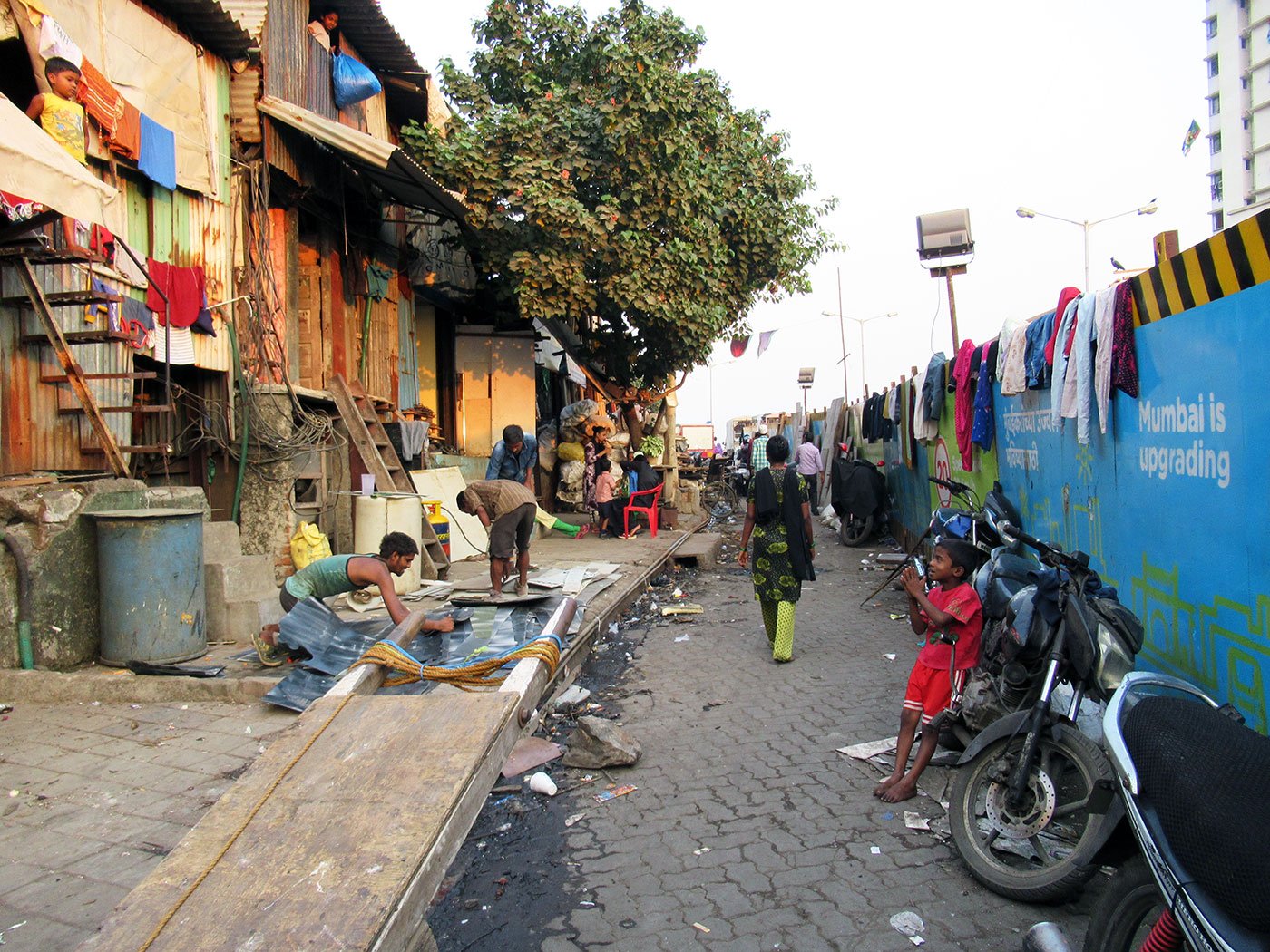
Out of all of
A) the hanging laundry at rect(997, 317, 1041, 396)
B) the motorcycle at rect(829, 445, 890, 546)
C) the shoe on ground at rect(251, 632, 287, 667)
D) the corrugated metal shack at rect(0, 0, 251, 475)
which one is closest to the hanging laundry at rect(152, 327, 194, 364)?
the corrugated metal shack at rect(0, 0, 251, 475)

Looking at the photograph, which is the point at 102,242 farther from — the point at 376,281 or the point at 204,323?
the point at 376,281

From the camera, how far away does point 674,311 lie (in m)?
12.8

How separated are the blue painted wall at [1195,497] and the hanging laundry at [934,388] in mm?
3660

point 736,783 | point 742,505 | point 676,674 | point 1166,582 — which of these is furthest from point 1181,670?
point 742,505

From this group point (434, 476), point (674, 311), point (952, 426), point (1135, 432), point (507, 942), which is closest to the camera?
point (507, 942)

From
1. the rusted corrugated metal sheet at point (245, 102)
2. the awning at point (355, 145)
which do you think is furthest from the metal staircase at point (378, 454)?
the rusted corrugated metal sheet at point (245, 102)

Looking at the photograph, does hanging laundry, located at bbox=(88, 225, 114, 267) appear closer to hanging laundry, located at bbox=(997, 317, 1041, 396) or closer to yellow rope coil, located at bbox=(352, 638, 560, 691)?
yellow rope coil, located at bbox=(352, 638, 560, 691)

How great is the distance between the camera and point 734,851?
360 centimetres

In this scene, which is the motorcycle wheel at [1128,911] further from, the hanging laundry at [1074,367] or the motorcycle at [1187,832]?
the hanging laundry at [1074,367]

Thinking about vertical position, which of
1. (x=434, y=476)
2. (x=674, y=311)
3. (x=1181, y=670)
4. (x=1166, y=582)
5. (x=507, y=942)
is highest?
(x=674, y=311)

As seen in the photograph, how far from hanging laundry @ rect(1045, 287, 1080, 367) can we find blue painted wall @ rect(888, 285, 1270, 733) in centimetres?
49

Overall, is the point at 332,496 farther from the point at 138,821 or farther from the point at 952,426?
the point at 952,426

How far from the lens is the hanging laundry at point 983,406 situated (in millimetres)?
7413

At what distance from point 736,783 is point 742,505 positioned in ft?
61.6
